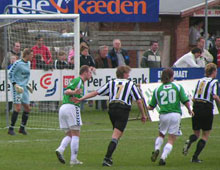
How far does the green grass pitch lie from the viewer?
36.3ft

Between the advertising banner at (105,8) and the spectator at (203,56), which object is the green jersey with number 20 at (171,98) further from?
the advertising banner at (105,8)

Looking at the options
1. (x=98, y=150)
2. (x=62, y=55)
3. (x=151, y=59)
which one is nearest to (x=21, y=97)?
(x=62, y=55)

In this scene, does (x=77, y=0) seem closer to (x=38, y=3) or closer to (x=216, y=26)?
(x=38, y=3)

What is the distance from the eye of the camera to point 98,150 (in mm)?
12898

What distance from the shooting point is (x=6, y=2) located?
20.3 m

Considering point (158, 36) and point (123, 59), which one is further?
point (158, 36)

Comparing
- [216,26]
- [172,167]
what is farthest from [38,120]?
[216,26]

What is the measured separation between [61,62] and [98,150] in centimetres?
505

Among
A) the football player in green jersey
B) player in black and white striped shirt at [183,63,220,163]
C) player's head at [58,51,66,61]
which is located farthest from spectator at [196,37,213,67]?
the football player in green jersey

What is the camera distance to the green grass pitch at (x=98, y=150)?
11.1 meters

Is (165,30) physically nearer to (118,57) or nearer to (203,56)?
(203,56)

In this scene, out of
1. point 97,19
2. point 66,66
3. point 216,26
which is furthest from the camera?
point 216,26

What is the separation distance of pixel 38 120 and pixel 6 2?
495cm

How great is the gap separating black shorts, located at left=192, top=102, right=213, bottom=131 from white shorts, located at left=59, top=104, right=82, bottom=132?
2.19 m
